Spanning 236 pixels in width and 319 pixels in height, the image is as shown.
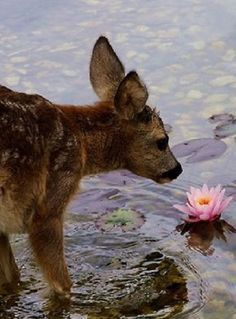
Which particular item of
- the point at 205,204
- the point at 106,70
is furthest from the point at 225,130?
the point at 106,70

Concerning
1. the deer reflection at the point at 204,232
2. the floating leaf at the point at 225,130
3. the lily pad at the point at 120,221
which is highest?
the floating leaf at the point at 225,130

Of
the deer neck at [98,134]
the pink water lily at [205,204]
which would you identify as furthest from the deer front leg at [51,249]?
the pink water lily at [205,204]

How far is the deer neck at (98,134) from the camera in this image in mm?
5559

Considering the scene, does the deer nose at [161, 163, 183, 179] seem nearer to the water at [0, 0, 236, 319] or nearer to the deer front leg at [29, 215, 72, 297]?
the water at [0, 0, 236, 319]

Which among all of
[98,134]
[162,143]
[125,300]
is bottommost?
[125,300]

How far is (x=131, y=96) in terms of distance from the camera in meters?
5.52

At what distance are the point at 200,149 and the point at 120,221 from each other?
972 millimetres

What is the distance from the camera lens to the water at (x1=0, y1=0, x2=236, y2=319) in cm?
547

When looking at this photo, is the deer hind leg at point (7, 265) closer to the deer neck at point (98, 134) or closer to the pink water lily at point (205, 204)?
the deer neck at point (98, 134)

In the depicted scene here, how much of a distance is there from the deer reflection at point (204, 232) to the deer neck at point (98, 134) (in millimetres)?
616

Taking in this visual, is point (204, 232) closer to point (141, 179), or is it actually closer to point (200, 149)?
point (141, 179)

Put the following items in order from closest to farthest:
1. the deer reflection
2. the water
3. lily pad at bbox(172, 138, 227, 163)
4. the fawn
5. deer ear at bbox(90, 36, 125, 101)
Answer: the fawn < the water < deer ear at bbox(90, 36, 125, 101) < the deer reflection < lily pad at bbox(172, 138, 227, 163)

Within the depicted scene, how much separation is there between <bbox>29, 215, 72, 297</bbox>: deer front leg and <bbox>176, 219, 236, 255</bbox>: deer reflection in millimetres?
867

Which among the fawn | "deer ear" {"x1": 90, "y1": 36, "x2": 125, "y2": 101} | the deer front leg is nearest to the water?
the deer front leg
